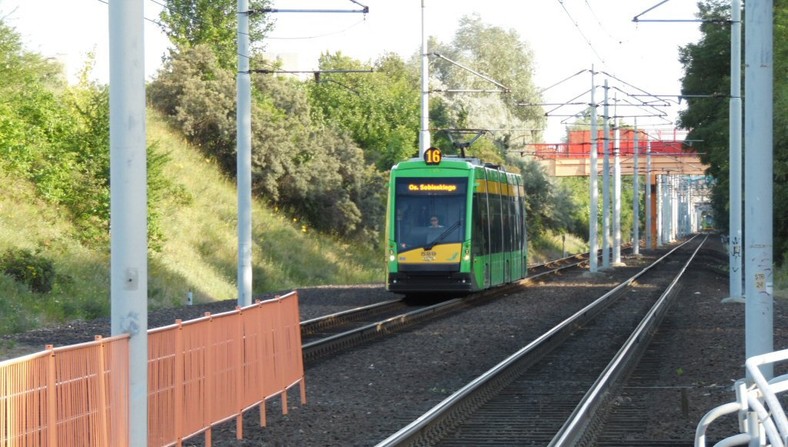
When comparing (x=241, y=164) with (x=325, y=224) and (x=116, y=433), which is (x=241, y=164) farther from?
(x=325, y=224)

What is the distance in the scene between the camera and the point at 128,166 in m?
8.38

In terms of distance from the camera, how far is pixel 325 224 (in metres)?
49.8

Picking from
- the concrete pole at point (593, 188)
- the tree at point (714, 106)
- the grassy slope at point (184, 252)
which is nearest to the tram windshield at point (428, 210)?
the grassy slope at point (184, 252)

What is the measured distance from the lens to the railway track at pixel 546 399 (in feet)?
38.8

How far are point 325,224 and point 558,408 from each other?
36.3 m

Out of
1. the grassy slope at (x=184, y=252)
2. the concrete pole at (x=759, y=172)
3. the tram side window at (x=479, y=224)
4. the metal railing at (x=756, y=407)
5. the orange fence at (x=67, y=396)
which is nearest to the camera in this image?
the metal railing at (x=756, y=407)

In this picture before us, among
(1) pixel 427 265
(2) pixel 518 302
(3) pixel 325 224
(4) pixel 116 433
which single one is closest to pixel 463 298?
(2) pixel 518 302

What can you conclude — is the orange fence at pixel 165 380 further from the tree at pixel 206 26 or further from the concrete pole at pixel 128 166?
the tree at pixel 206 26

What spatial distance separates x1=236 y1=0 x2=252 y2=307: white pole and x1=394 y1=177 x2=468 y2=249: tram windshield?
790cm

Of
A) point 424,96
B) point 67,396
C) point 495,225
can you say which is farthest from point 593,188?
point 67,396

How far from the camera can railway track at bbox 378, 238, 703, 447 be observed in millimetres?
11812

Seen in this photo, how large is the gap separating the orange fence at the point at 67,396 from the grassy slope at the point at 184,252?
14.2m

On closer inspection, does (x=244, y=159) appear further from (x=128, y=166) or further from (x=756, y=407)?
(x=756, y=407)

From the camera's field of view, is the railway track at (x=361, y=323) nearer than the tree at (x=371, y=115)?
Yes
